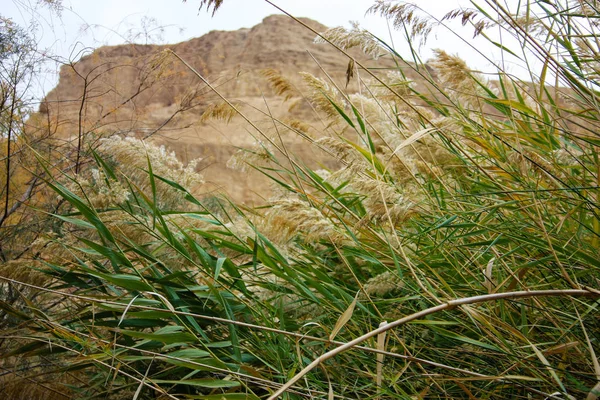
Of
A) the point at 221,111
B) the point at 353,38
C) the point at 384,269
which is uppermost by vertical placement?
the point at 353,38

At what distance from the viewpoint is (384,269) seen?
5.48ft

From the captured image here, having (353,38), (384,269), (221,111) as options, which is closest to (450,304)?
(384,269)

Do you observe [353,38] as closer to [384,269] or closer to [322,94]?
[322,94]

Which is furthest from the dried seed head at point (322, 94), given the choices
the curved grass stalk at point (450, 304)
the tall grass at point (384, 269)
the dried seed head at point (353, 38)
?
the curved grass stalk at point (450, 304)

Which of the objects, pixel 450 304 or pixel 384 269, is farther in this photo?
pixel 384 269

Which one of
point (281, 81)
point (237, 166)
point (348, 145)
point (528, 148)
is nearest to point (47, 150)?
point (237, 166)

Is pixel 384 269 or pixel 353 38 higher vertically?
pixel 353 38

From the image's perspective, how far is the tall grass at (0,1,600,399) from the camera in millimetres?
1259

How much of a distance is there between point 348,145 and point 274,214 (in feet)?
2.17

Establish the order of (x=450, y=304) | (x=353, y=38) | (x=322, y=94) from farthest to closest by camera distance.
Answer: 1. (x=322, y=94)
2. (x=353, y=38)
3. (x=450, y=304)

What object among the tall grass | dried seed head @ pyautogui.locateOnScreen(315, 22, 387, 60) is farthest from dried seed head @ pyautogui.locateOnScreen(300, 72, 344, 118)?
dried seed head @ pyautogui.locateOnScreen(315, 22, 387, 60)

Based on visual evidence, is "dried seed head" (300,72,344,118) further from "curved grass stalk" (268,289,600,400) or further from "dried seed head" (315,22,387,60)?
"curved grass stalk" (268,289,600,400)

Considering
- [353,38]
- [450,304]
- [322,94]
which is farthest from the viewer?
[322,94]

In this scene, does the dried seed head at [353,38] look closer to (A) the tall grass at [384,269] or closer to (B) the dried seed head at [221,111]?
(A) the tall grass at [384,269]
